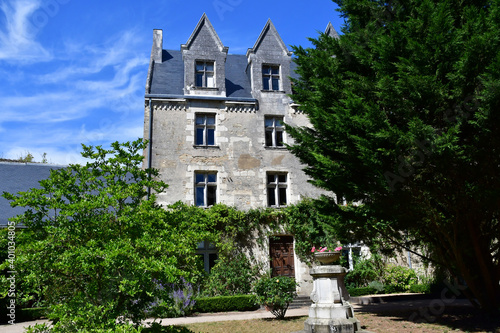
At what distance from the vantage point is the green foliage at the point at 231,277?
13.2 meters

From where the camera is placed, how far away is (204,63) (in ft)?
53.7

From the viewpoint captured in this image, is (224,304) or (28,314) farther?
(224,304)

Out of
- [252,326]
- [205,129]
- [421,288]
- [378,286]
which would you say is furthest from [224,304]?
[421,288]

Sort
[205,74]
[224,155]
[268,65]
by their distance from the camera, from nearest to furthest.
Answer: [224,155], [205,74], [268,65]

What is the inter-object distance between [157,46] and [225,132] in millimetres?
5972

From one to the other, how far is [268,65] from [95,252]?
14.5 m

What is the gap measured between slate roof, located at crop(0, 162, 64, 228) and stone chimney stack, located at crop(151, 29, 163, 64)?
699 cm

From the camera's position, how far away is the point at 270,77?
16.8 m

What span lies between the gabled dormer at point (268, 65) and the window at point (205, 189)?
4.42 meters

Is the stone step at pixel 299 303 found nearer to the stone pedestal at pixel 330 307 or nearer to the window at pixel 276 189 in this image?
the window at pixel 276 189

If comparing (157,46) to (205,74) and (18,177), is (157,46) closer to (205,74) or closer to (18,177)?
(205,74)

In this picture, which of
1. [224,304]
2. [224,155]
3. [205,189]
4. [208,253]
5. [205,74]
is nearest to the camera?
[224,304]

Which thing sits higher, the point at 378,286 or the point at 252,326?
the point at 378,286

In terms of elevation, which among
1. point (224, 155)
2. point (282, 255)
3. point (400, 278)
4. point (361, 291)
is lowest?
point (361, 291)
